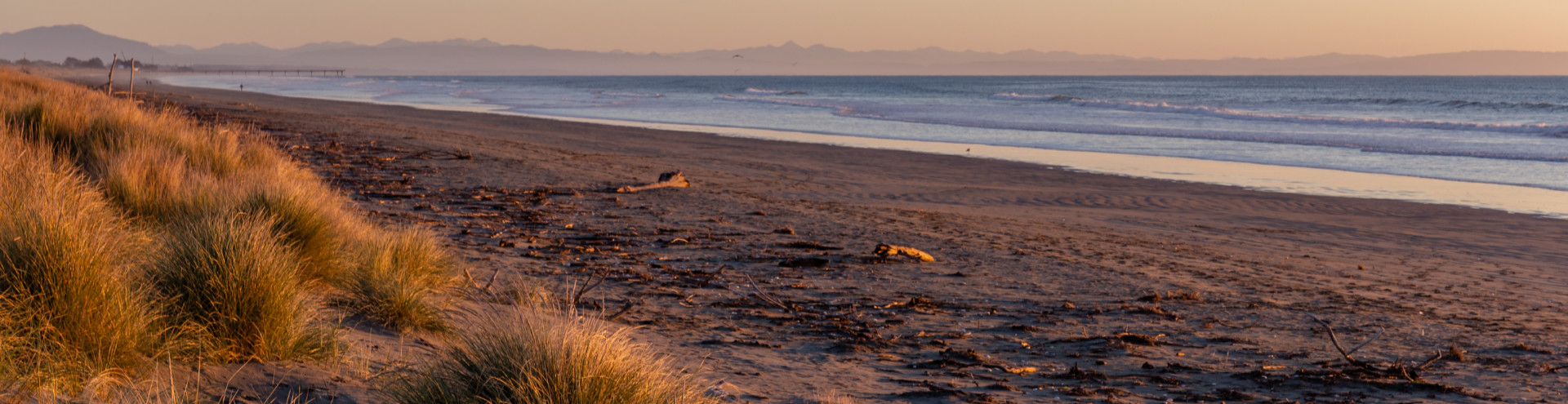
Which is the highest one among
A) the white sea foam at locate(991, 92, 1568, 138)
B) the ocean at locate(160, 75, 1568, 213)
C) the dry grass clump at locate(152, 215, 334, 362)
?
the white sea foam at locate(991, 92, 1568, 138)

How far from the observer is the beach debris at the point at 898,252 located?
7.43 metres

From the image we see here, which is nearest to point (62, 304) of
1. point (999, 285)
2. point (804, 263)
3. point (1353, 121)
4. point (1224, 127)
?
point (804, 263)

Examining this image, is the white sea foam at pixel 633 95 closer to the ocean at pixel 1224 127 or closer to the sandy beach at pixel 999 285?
the ocean at pixel 1224 127

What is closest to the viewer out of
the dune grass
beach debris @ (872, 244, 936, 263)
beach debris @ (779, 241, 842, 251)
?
the dune grass

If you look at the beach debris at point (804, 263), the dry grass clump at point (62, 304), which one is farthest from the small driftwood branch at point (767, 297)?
the dry grass clump at point (62, 304)

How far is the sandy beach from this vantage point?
442cm

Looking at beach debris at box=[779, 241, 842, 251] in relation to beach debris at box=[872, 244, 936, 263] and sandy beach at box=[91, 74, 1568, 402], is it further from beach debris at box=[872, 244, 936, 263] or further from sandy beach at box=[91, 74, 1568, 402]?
beach debris at box=[872, 244, 936, 263]

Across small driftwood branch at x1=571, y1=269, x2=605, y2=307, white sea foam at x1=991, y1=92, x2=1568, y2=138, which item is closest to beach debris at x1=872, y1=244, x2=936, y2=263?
small driftwood branch at x1=571, y1=269, x2=605, y2=307

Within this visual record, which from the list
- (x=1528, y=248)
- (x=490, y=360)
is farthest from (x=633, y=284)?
(x=1528, y=248)

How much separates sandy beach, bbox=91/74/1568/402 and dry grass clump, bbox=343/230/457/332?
18 cm

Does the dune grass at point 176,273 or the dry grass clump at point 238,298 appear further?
the dry grass clump at point 238,298

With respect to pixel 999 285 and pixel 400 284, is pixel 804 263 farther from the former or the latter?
pixel 400 284

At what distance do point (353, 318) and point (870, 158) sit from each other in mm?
14892

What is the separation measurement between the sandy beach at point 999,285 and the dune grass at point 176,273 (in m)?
0.22
